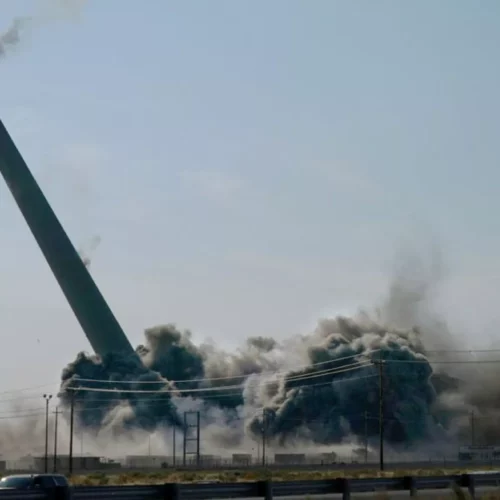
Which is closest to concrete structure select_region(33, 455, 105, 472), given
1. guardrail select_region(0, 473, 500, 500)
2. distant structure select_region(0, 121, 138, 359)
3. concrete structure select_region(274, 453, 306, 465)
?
concrete structure select_region(274, 453, 306, 465)

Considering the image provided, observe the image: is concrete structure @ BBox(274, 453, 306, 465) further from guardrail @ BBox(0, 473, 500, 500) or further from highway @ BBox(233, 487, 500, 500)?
highway @ BBox(233, 487, 500, 500)

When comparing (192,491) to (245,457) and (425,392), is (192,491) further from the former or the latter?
(425,392)

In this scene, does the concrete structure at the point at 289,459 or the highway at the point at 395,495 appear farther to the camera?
the concrete structure at the point at 289,459

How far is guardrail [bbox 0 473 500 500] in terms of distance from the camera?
34.4 meters

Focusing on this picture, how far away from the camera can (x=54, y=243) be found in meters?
157

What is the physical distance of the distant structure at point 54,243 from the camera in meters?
152

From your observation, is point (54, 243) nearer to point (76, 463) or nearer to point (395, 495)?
point (76, 463)

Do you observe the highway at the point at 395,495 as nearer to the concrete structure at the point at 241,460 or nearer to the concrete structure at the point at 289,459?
the concrete structure at the point at 241,460

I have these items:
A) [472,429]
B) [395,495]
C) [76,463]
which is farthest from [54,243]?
[395,495]

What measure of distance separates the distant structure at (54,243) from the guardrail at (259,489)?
111797mm

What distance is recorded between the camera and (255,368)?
189000 millimetres

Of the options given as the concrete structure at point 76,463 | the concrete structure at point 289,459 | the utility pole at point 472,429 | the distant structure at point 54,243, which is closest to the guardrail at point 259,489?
the concrete structure at point 76,463

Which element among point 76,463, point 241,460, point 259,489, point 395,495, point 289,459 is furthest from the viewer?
point 289,459

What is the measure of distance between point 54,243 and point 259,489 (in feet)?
395
